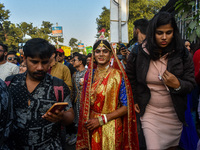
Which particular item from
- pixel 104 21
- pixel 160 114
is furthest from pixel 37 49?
pixel 104 21

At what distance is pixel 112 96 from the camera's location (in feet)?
8.29

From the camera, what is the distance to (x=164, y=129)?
232 cm

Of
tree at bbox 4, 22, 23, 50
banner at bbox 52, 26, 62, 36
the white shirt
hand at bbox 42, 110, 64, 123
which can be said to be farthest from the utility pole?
tree at bbox 4, 22, 23, 50

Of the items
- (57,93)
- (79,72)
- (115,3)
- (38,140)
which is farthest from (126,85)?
Result: (115,3)

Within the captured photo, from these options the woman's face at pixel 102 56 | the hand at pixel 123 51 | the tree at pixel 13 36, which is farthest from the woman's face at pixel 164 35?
the tree at pixel 13 36

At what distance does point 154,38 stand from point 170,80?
0.57m

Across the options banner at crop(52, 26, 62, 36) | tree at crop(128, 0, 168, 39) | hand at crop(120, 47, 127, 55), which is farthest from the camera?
tree at crop(128, 0, 168, 39)

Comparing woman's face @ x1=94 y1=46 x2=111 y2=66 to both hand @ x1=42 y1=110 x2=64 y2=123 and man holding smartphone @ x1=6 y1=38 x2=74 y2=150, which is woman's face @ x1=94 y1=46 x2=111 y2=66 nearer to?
man holding smartphone @ x1=6 y1=38 x2=74 y2=150

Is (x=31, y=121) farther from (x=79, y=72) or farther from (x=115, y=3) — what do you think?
(x=115, y=3)

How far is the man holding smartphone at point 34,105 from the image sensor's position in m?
1.65

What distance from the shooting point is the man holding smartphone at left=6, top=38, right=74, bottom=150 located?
5.42 feet

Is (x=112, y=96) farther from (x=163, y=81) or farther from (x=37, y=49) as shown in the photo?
(x=37, y=49)

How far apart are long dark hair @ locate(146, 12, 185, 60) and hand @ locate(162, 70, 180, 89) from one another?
31 cm

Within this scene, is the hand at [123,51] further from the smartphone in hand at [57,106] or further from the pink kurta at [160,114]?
the smartphone in hand at [57,106]
